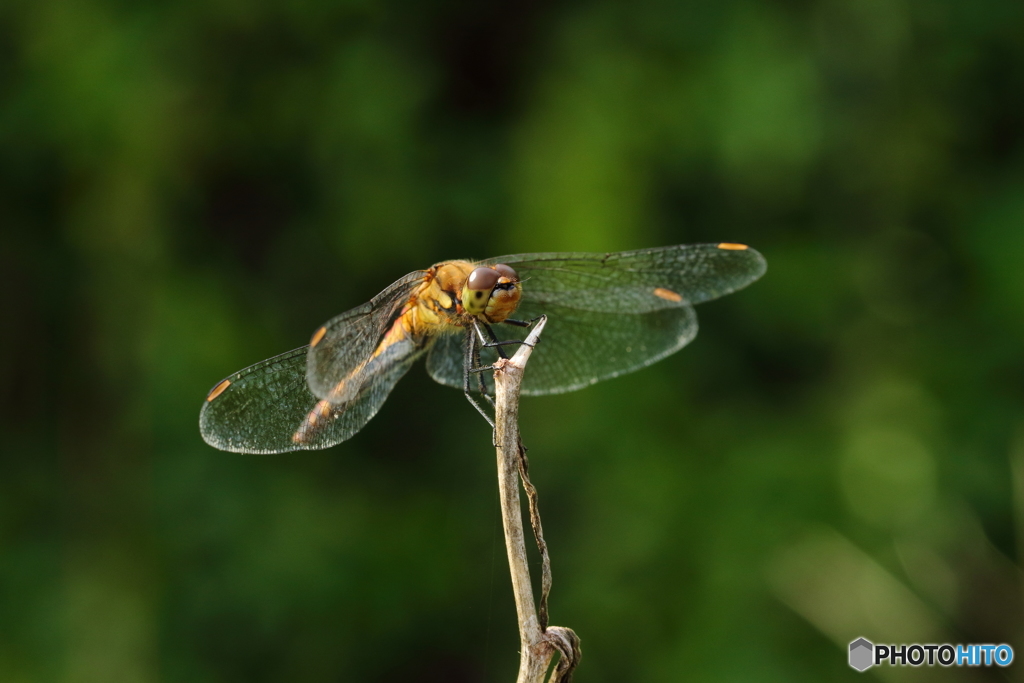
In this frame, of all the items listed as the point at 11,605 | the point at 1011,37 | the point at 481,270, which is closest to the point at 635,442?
the point at 481,270

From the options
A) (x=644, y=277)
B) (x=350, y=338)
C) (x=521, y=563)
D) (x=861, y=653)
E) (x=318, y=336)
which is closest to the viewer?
(x=521, y=563)

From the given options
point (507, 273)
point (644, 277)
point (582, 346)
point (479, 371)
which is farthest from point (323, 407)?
point (644, 277)

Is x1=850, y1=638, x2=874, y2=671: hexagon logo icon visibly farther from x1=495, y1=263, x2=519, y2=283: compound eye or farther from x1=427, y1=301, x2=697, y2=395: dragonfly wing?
x1=495, y1=263, x2=519, y2=283: compound eye

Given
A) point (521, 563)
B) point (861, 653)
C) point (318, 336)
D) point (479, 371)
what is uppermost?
point (318, 336)

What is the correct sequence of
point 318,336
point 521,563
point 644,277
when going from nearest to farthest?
1. point 521,563
2. point 318,336
3. point 644,277

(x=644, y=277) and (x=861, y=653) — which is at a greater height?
(x=644, y=277)

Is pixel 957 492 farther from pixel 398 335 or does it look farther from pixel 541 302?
pixel 398 335

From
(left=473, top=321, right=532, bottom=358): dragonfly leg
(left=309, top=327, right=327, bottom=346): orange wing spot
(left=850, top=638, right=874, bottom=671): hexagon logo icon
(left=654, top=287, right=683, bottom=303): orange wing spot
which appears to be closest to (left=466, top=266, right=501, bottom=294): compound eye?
(left=473, top=321, right=532, bottom=358): dragonfly leg

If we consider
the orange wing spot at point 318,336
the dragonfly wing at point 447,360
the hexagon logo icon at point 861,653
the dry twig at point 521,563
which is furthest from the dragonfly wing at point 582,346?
the hexagon logo icon at point 861,653

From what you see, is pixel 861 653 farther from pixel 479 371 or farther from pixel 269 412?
pixel 269 412
